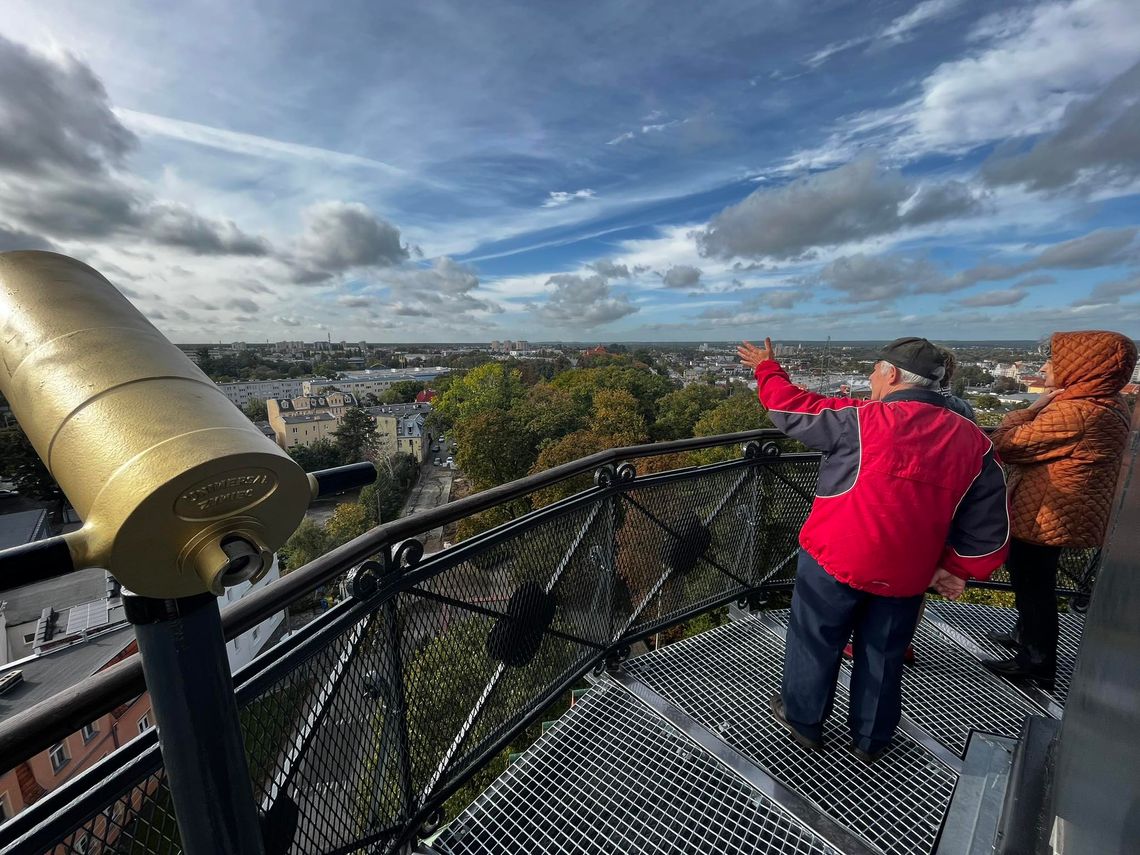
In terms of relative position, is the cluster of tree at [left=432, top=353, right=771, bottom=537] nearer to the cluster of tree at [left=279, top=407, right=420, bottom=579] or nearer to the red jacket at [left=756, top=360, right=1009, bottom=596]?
the cluster of tree at [left=279, top=407, right=420, bottom=579]

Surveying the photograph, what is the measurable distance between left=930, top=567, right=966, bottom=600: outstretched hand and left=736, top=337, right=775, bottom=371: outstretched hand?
1.19 meters

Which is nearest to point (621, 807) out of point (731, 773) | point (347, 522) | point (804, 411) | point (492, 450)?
point (731, 773)

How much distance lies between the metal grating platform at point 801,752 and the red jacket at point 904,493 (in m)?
0.98

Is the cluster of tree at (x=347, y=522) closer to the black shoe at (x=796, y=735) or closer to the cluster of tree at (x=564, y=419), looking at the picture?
the cluster of tree at (x=564, y=419)

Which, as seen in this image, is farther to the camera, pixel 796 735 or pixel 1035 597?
pixel 1035 597

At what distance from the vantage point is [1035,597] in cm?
295

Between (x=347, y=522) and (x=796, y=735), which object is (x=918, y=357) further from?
(x=347, y=522)

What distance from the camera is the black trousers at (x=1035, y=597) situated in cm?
287

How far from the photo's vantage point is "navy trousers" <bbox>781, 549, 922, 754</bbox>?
Result: 2279 mm

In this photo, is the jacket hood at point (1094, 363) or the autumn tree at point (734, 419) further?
the autumn tree at point (734, 419)

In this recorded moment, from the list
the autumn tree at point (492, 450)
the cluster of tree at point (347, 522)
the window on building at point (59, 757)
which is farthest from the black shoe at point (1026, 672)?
the autumn tree at point (492, 450)

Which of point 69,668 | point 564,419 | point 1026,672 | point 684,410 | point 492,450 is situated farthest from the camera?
point 684,410

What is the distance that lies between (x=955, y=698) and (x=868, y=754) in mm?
952

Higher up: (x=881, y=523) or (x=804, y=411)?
(x=804, y=411)
